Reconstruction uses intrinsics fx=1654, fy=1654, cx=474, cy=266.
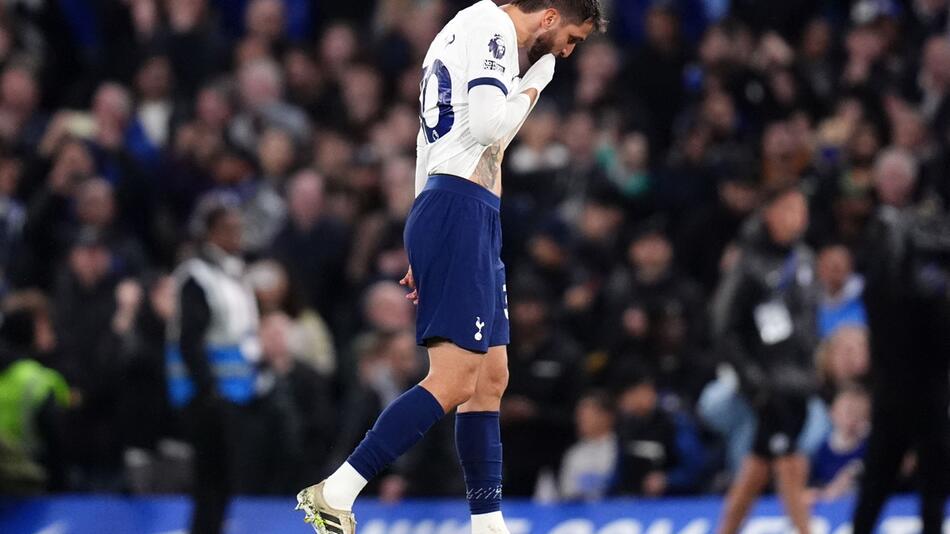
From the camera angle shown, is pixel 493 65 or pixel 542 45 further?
pixel 542 45

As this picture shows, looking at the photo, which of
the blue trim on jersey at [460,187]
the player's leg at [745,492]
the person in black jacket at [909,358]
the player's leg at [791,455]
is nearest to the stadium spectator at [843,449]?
the player's leg at [791,455]

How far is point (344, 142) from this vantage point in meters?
14.2

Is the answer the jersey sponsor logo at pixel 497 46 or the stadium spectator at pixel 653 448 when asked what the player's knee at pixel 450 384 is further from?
the stadium spectator at pixel 653 448

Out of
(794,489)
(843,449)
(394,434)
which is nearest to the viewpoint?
(394,434)

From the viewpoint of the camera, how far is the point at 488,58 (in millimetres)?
6301

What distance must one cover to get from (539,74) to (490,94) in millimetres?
383

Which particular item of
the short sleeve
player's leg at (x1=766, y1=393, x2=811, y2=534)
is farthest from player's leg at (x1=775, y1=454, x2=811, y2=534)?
the short sleeve

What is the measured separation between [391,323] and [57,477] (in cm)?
264

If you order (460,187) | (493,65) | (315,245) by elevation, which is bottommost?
(460,187)

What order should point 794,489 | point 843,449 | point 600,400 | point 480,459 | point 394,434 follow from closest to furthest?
point 394,434, point 480,459, point 794,489, point 843,449, point 600,400

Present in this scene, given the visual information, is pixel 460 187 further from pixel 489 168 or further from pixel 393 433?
pixel 393 433

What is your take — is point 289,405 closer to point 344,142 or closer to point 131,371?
point 131,371

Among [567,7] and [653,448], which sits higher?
[567,7]

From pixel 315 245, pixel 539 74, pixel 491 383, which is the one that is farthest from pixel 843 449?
pixel 539 74
